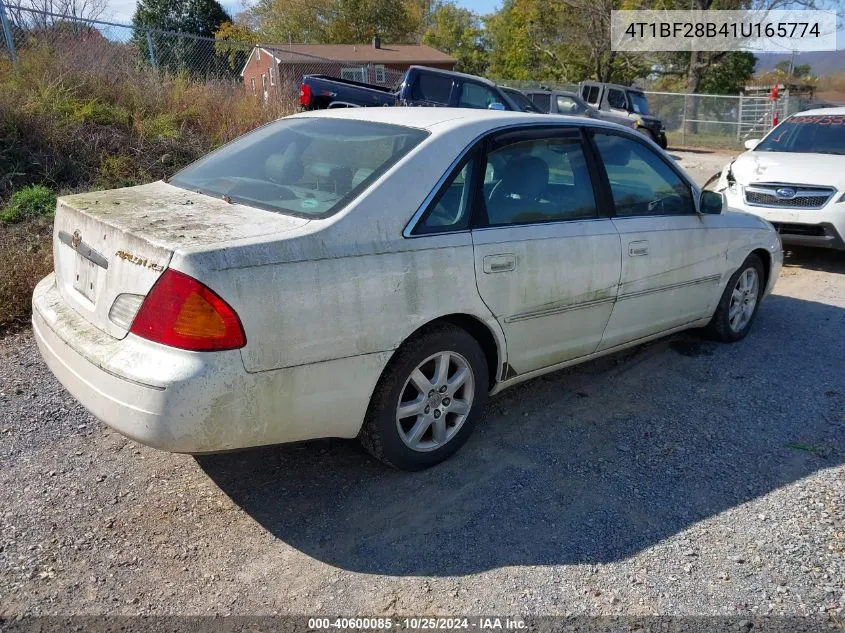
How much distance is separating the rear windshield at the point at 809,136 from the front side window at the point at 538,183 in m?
6.07

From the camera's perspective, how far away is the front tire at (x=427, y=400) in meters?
3.17

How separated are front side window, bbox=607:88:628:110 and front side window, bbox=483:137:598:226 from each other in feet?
66.7

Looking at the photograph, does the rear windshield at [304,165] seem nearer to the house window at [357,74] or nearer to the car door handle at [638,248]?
the car door handle at [638,248]

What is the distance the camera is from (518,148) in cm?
376

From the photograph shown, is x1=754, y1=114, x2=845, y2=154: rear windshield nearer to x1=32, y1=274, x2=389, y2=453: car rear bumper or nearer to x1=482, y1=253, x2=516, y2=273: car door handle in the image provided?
x1=482, y1=253, x2=516, y2=273: car door handle

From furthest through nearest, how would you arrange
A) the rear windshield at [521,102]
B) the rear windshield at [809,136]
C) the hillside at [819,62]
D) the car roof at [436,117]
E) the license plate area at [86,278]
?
the hillside at [819,62] → the rear windshield at [521,102] → the rear windshield at [809,136] → the car roof at [436,117] → the license plate area at [86,278]

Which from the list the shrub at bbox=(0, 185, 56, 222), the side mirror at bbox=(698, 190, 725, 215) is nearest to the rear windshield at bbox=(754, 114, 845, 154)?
the side mirror at bbox=(698, 190, 725, 215)

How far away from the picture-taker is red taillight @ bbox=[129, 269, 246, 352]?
257 centimetres

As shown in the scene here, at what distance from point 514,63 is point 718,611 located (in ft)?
153

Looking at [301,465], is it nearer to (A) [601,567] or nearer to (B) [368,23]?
(A) [601,567]

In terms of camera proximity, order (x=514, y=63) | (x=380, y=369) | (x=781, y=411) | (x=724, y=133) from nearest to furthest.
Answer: (x=380, y=369)
(x=781, y=411)
(x=724, y=133)
(x=514, y=63)

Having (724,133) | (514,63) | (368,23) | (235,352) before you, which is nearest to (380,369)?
(235,352)

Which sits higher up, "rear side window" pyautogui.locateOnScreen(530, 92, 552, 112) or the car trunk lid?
"rear side window" pyautogui.locateOnScreen(530, 92, 552, 112)

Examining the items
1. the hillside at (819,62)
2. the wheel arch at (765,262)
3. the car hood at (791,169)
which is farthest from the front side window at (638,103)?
the hillside at (819,62)
